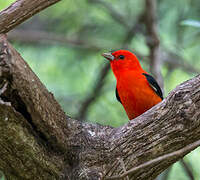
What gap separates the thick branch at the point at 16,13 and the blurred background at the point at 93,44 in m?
3.72

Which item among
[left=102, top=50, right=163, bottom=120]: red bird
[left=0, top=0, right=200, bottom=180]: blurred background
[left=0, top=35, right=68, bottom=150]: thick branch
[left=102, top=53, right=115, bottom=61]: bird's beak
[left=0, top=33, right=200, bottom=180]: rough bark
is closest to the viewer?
[left=0, top=35, right=68, bottom=150]: thick branch

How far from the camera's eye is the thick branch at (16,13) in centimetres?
356

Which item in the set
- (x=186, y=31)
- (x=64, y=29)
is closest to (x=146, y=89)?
(x=186, y=31)

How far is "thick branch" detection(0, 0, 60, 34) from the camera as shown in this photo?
3564 millimetres

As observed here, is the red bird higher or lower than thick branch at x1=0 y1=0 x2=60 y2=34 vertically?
lower

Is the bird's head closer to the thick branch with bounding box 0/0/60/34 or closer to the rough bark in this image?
the rough bark

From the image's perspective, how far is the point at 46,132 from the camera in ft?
12.0

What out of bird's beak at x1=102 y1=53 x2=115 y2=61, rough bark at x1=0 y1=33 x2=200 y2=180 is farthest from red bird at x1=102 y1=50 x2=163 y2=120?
rough bark at x1=0 y1=33 x2=200 y2=180

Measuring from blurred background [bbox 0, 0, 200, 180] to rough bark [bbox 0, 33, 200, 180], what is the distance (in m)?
3.24

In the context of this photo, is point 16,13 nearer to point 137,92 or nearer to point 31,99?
point 31,99

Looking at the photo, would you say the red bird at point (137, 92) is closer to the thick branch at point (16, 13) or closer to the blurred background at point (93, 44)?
the blurred background at point (93, 44)

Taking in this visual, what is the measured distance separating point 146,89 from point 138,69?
33.2 inches

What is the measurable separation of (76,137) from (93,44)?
394cm

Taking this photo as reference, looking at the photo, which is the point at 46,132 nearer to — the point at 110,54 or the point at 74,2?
the point at 110,54
